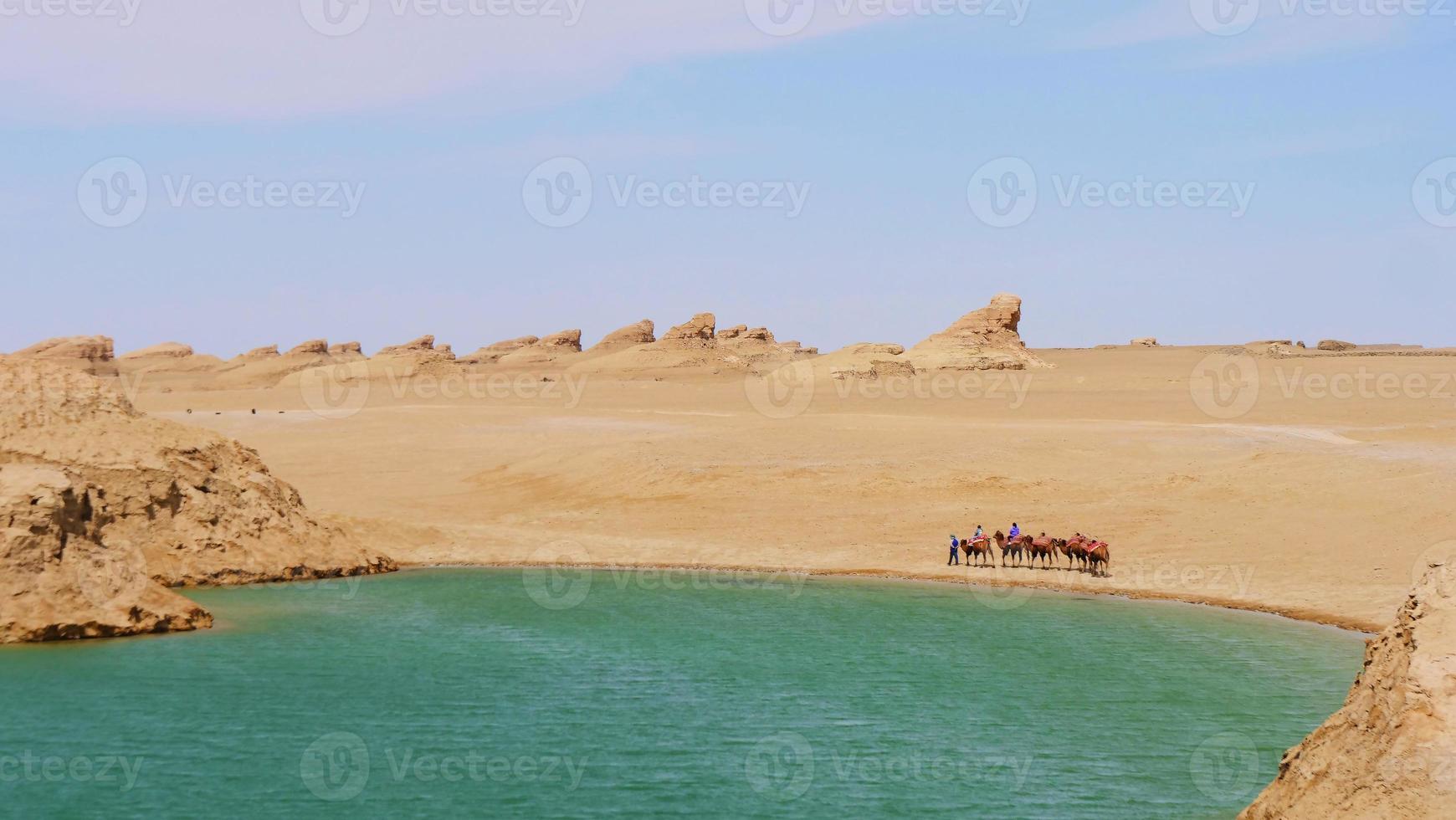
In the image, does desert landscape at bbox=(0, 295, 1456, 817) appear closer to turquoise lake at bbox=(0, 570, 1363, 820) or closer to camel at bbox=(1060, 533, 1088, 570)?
camel at bbox=(1060, 533, 1088, 570)

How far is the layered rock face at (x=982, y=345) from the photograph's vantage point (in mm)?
116062

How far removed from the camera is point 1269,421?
67000mm

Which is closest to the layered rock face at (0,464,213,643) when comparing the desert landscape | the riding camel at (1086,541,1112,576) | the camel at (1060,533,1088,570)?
the desert landscape

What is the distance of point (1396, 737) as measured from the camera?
40.3 ft

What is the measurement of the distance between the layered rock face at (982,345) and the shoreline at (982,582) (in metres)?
79.8

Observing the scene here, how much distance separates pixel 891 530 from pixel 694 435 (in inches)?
814

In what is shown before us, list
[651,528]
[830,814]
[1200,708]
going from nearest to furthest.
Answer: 1. [830,814]
2. [1200,708]
3. [651,528]

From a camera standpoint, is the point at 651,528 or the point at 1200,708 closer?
the point at 1200,708

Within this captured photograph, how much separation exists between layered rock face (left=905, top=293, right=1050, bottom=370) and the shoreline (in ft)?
262

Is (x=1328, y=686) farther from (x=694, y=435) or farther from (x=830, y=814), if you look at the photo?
(x=694, y=435)

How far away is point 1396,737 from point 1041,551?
2393cm

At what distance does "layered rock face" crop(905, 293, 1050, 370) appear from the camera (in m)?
116

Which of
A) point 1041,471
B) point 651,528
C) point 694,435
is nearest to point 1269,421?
point 1041,471

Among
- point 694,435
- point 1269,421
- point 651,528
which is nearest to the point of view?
point 651,528
